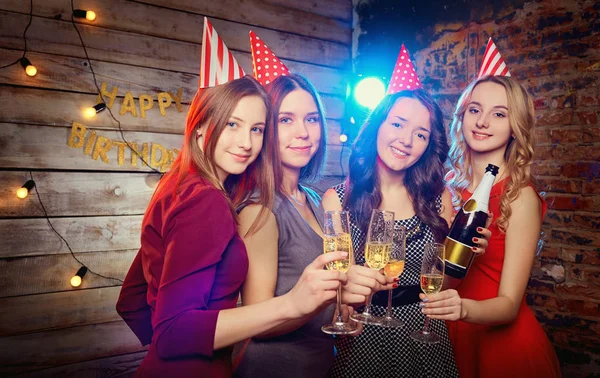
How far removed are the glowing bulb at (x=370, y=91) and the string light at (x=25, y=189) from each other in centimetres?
247

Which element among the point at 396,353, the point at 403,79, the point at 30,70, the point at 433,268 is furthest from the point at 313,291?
the point at 30,70

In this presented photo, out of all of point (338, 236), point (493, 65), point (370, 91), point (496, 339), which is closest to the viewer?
point (338, 236)

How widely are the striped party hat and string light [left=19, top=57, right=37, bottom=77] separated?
1455 mm

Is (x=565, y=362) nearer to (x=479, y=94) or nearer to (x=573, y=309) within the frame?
(x=573, y=309)

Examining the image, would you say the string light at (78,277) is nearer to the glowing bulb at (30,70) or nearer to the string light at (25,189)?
the string light at (25,189)

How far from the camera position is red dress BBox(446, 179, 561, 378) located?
1898 mm

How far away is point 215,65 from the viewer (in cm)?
178

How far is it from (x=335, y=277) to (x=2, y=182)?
2353 millimetres

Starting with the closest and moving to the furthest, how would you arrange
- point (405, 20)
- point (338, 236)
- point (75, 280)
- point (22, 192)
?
point (338, 236) < point (22, 192) < point (75, 280) < point (405, 20)

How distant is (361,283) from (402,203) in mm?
749

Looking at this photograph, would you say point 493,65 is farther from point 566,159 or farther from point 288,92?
point 288,92

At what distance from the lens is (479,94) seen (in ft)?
7.00

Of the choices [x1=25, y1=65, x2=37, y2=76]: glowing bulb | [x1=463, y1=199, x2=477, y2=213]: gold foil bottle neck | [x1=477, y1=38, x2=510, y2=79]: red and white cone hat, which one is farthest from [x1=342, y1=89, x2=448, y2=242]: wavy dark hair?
[x1=25, y1=65, x2=37, y2=76]: glowing bulb

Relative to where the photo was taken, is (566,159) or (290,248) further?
(566,159)
